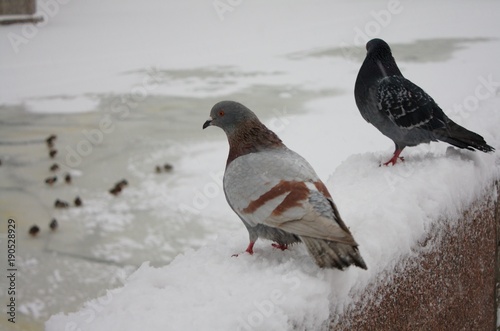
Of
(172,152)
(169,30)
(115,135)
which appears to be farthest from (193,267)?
(169,30)

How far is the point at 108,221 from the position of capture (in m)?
4.59

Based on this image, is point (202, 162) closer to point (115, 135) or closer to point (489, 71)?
point (115, 135)

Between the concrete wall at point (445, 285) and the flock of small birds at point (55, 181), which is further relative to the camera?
the flock of small birds at point (55, 181)

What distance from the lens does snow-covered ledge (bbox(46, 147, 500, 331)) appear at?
5.12 ft

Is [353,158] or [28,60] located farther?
[28,60]

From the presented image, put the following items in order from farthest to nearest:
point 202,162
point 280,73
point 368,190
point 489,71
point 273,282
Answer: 1. point 280,73
2. point 489,71
3. point 202,162
4. point 368,190
5. point 273,282

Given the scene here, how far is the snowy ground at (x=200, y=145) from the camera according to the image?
67.8 inches

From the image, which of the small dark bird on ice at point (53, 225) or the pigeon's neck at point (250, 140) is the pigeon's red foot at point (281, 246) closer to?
the pigeon's neck at point (250, 140)

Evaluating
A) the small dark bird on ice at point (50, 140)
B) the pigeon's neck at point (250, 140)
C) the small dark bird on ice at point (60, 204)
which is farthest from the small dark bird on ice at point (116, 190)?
the pigeon's neck at point (250, 140)

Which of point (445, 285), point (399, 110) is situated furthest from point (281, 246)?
point (399, 110)

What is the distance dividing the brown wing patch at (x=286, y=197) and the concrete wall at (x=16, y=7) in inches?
490

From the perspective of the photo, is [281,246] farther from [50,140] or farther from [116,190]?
[50,140]

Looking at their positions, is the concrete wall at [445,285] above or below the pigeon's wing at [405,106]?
below

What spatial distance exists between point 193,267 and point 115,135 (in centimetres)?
502
